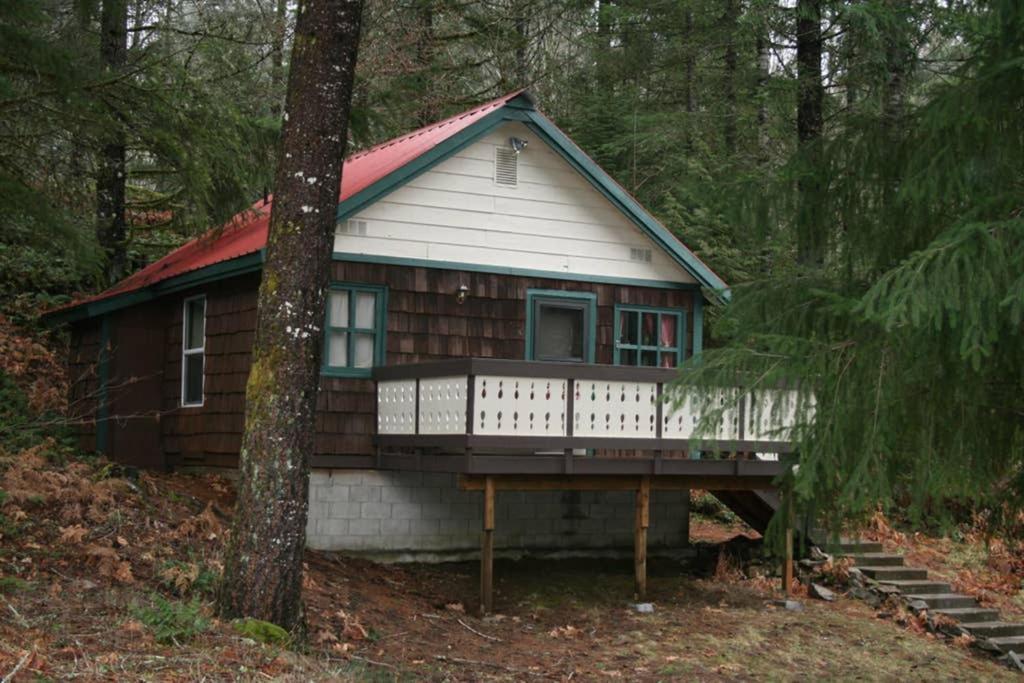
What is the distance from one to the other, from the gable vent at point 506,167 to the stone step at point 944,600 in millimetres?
7111

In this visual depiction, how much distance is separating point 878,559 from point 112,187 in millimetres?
12912

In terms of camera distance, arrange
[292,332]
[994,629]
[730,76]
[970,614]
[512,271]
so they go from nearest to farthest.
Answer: [292,332] → [994,629] → [970,614] → [512,271] → [730,76]

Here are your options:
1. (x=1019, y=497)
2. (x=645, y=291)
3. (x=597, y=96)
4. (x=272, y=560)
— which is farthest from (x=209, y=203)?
(x=597, y=96)

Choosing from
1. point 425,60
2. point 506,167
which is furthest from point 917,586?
point 425,60

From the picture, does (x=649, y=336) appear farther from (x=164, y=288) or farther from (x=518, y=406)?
(x=164, y=288)

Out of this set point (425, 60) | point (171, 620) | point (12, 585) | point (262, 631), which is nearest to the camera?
point (171, 620)

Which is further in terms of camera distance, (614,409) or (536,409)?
(614,409)

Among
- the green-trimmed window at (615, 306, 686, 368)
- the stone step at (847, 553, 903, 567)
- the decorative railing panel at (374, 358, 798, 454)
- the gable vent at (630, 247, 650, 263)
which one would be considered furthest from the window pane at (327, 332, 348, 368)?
the stone step at (847, 553, 903, 567)

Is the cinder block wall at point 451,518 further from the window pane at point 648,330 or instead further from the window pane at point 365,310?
the window pane at point 648,330

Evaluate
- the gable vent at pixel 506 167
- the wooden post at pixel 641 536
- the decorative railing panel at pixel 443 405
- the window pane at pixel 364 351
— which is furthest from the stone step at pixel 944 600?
the window pane at pixel 364 351

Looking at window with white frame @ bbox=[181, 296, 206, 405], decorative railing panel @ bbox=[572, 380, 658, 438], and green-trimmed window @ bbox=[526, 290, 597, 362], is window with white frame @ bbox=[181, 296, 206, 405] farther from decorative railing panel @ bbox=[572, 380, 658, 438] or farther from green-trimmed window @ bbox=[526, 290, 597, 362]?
decorative railing panel @ bbox=[572, 380, 658, 438]

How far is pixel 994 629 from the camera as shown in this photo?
1516 centimetres

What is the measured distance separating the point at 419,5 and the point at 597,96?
161 inches

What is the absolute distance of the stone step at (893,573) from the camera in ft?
53.3
